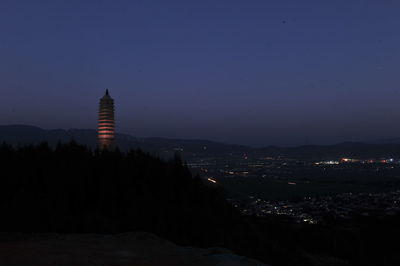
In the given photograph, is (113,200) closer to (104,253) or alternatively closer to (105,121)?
(104,253)

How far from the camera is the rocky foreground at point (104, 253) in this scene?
362 inches

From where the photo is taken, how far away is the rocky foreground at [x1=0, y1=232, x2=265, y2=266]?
919 cm

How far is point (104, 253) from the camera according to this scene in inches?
399

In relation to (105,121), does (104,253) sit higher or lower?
lower

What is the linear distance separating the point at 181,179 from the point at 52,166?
9.24m

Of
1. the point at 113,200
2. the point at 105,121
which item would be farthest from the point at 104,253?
the point at 105,121

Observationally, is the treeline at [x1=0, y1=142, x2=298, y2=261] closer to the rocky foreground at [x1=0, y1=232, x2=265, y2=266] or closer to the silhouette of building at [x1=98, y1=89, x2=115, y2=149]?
the rocky foreground at [x1=0, y1=232, x2=265, y2=266]

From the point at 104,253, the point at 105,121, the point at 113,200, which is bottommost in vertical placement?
the point at 113,200

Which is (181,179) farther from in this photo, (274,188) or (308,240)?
(274,188)

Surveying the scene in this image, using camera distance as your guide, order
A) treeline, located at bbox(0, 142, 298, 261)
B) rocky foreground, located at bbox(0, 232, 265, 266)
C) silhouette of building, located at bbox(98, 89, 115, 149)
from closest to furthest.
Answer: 1. rocky foreground, located at bbox(0, 232, 265, 266)
2. treeline, located at bbox(0, 142, 298, 261)
3. silhouette of building, located at bbox(98, 89, 115, 149)

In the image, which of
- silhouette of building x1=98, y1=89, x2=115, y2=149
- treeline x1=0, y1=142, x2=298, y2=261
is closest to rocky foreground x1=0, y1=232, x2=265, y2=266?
treeline x1=0, y1=142, x2=298, y2=261

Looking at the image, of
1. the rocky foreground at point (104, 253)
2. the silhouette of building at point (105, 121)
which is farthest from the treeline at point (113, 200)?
the silhouette of building at point (105, 121)

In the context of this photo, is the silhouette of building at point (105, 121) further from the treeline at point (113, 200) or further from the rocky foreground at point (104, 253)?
the rocky foreground at point (104, 253)

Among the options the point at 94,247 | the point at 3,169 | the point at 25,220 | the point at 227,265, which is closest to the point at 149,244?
the point at 94,247
